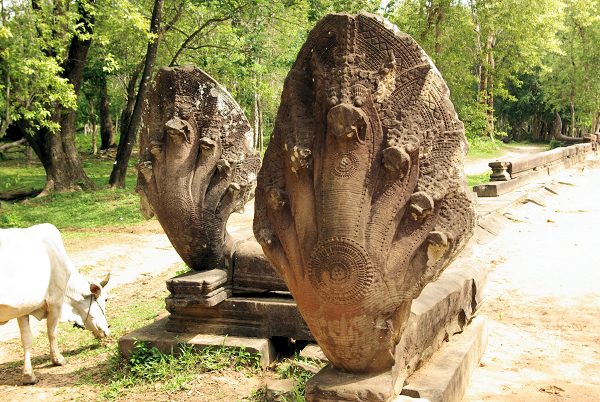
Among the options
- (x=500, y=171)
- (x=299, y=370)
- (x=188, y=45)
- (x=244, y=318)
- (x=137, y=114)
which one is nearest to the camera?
(x=299, y=370)

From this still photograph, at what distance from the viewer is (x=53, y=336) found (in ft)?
17.1

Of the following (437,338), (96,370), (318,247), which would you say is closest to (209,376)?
(96,370)

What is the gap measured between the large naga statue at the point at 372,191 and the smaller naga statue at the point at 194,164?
7.25 ft

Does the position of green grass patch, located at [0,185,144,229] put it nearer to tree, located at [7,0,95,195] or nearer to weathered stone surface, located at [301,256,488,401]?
tree, located at [7,0,95,195]

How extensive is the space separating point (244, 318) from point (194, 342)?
0.42 metres

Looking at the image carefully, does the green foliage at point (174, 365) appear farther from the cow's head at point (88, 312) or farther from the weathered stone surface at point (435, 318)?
the cow's head at point (88, 312)

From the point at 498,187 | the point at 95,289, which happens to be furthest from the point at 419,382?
the point at 498,187

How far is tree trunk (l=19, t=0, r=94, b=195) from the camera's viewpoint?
A: 1641cm

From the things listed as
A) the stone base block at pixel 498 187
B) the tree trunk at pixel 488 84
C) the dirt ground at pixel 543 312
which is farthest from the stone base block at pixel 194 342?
the tree trunk at pixel 488 84

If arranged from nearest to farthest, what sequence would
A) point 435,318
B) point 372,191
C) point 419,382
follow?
1. point 372,191
2. point 419,382
3. point 435,318

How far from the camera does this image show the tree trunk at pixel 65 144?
16406 mm

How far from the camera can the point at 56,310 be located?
5.34 metres

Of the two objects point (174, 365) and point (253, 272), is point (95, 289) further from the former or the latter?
point (253, 272)

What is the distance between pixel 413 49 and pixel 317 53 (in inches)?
17.7
